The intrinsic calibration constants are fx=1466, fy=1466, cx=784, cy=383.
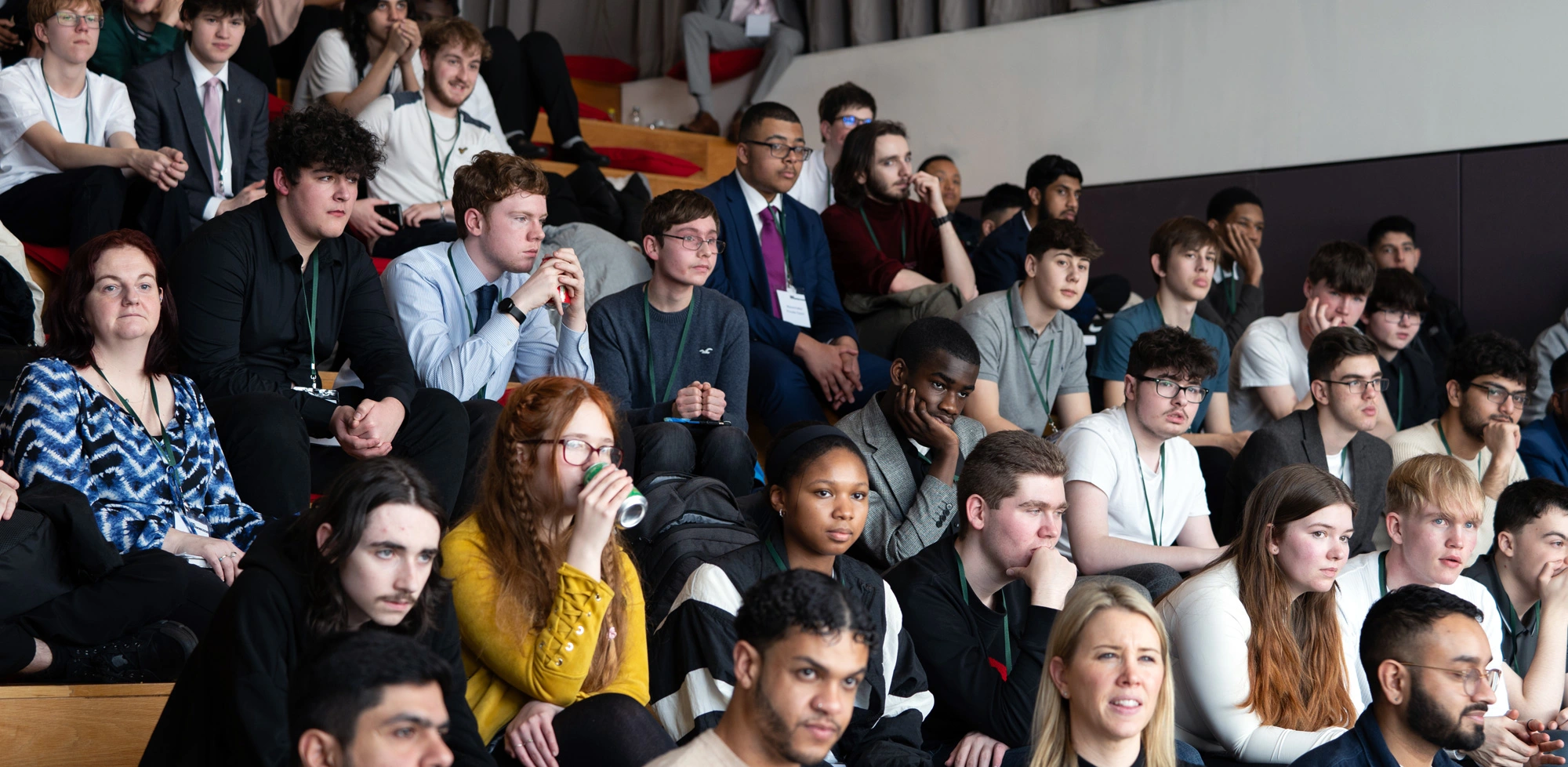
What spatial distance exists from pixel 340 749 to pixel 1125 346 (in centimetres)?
351

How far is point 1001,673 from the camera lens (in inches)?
112

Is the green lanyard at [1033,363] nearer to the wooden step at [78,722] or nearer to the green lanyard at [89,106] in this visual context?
the wooden step at [78,722]

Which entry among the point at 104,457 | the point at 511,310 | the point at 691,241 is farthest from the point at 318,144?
the point at 691,241

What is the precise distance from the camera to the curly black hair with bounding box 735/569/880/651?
5.89 ft

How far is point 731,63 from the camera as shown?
24.5ft

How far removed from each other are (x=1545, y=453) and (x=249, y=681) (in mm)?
4001

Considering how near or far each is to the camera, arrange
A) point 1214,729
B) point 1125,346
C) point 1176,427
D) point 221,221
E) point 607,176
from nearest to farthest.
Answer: point 1214,729, point 221,221, point 1176,427, point 1125,346, point 607,176

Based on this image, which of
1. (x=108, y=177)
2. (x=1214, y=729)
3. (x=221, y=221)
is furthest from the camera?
(x=108, y=177)

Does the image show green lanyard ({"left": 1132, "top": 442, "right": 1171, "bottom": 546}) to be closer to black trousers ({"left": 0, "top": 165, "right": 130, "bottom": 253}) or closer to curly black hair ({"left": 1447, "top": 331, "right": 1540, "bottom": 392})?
curly black hair ({"left": 1447, "top": 331, "right": 1540, "bottom": 392})

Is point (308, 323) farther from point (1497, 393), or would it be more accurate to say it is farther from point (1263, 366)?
point (1497, 393)

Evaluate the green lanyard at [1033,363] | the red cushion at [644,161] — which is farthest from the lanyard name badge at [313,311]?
the red cushion at [644,161]

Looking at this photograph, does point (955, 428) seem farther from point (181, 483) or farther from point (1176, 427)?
point (181, 483)

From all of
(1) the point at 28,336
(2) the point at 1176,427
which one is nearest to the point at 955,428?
(2) the point at 1176,427

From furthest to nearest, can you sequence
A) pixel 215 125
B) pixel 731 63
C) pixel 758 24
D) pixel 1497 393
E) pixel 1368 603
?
pixel 731 63, pixel 758 24, pixel 215 125, pixel 1497 393, pixel 1368 603
